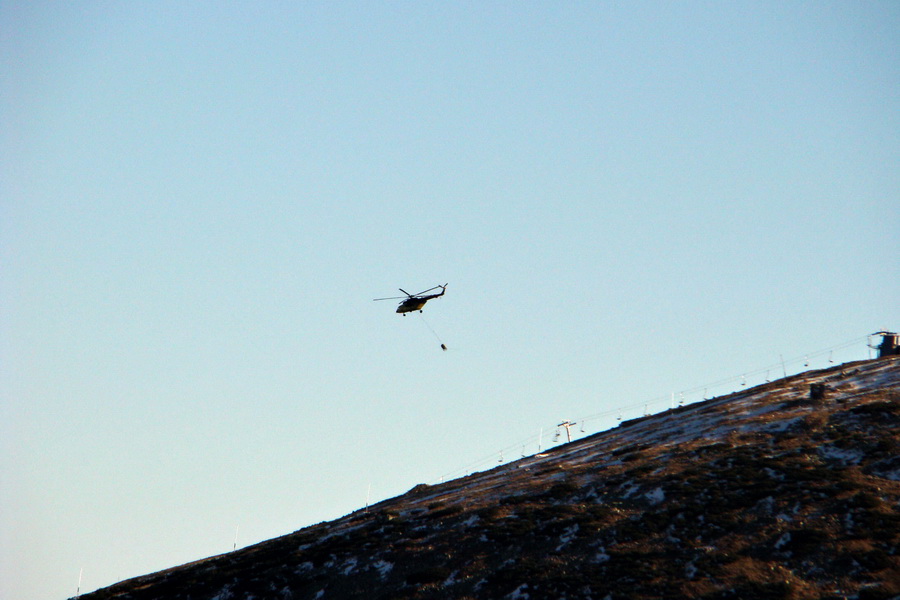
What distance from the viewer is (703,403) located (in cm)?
9200

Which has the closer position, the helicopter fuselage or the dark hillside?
the dark hillside

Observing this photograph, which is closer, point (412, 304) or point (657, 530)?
point (657, 530)

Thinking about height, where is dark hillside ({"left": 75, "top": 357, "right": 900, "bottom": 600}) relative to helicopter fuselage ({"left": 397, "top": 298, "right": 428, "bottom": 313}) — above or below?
below

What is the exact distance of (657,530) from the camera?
5056cm

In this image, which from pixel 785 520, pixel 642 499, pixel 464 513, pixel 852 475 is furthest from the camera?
pixel 464 513

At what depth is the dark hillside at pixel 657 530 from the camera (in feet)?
144

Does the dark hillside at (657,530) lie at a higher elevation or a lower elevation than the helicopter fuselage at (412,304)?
lower

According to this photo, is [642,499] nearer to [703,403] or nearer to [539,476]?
[539,476]

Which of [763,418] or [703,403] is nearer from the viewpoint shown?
[763,418]

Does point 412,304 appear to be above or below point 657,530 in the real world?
above

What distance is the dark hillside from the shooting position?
144ft

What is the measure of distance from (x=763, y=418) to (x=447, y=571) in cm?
3346

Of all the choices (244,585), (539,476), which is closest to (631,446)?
(539,476)

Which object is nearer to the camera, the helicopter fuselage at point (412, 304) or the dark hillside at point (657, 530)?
the dark hillside at point (657, 530)
